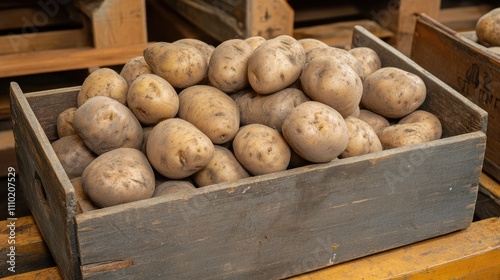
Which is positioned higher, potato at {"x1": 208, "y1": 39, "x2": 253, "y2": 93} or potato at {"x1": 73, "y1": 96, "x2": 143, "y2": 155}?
potato at {"x1": 208, "y1": 39, "x2": 253, "y2": 93}

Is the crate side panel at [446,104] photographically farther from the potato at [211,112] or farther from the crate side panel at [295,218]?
the potato at [211,112]

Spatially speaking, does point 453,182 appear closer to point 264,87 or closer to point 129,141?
point 264,87

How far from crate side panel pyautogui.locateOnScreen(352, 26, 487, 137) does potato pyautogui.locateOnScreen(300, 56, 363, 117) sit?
332mm

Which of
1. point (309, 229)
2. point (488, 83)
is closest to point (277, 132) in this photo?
point (309, 229)

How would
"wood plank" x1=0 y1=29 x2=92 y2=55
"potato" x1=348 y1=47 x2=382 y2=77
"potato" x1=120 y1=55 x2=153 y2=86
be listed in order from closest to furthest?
"potato" x1=120 y1=55 x2=153 y2=86, "potato" x1=348 y1=47 x2=382 y2=77, "wood plank" x1=0 y1=29 x2=92 y2=55

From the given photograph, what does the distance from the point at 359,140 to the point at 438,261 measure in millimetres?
389

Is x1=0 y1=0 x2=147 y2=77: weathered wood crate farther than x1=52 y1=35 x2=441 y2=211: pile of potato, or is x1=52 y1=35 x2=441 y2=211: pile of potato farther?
x1=0 y1=0 x2=147 y2=77: weathered wood crate

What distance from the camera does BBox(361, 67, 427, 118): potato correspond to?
1909 mm

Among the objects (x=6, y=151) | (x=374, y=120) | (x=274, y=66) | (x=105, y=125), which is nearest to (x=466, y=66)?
(x=374, y=120)

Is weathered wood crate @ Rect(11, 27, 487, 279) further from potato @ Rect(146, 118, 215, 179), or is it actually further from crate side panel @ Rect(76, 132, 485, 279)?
potato @ Rect(146, 118, 215, 179)

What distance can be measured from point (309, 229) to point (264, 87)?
398 mm

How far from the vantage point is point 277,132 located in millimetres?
1675

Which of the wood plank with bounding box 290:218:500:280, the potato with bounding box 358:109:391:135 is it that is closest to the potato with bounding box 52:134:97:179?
the wood plank with bounding box 290:218:500:280

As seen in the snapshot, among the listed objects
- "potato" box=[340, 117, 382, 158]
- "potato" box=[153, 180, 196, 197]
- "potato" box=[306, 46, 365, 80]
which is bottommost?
"potato" box=[153, 180, 196, 197]
